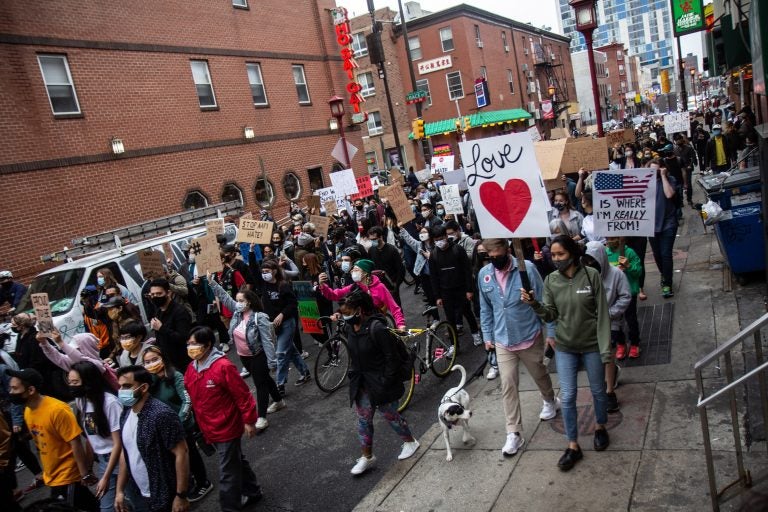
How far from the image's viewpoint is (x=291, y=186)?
2247 centimetres

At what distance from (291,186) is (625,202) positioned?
17336 millimetres

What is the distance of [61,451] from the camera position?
4.80 meters

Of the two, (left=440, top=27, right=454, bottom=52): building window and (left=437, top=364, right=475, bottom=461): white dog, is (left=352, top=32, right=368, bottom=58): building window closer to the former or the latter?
(left=440, top=27, right=454, bottom=52): building window

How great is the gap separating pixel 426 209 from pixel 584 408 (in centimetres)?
669

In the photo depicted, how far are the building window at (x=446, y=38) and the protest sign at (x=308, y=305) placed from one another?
36.1 m

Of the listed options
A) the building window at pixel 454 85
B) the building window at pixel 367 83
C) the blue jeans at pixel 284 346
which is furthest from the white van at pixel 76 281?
the building window at pixel 367 83

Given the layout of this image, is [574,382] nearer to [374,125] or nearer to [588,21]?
[588,21]

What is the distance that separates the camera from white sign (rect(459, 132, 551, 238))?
471 centimetres

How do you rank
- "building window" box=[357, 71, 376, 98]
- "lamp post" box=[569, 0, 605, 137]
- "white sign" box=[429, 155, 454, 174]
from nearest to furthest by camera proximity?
"lamp post" box=[569, 0, 605, 137] < "white sign" box=[429, 155, 454, 174] < "building window" box=[357, 71, 376, 98]

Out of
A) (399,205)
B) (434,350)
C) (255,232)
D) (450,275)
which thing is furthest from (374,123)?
(434,350)

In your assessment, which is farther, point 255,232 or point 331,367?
point 255,232

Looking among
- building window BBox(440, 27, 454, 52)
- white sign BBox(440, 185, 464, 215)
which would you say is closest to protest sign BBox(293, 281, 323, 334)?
white sign BBox(440, 185, 464, 215)

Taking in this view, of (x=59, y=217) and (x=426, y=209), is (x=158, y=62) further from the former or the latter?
→ (x=426, y=209)

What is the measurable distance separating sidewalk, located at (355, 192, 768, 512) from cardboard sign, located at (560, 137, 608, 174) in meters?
4.01
